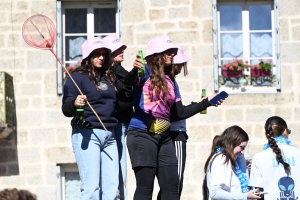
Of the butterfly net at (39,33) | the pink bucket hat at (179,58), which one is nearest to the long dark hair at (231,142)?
the pink bucket hat at (179,58)

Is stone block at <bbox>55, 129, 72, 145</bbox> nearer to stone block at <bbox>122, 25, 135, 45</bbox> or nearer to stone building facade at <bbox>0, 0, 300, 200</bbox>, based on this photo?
stone building facade at <bbox>0, 0, 300, 200</bbox>

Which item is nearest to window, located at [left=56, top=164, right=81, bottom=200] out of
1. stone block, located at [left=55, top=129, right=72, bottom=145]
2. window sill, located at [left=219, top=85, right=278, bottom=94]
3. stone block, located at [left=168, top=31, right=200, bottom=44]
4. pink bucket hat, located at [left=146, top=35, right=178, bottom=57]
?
stone block, located at [left=55, top=129, right=72, bottom=145]

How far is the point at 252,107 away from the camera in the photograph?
15.4 m

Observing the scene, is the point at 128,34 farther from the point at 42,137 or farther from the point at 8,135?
the point at 8,135

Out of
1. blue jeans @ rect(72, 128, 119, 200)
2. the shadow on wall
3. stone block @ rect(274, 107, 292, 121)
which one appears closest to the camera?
blue jeans @ rect(72, 128, 119, 200)

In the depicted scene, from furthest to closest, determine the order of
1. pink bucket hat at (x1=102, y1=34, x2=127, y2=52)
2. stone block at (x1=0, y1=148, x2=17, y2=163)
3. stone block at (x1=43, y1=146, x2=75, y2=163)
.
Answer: stone block at (x1=0, y1=148, x2=17, y2=163) → stone block at (x1=43, y1=146, x2=75, y2=163) → pink bucket hat at (x1=102, y1=34, x2=127, y2=52)

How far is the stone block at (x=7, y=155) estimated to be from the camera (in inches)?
611

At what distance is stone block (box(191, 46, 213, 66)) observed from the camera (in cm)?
1547

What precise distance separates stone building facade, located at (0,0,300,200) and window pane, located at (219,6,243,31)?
326 millimetres

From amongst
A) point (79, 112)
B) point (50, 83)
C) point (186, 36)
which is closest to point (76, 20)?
point (50, 83)

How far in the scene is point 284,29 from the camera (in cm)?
1546

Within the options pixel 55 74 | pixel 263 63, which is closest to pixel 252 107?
pixel 263 63

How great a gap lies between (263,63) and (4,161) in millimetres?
4417

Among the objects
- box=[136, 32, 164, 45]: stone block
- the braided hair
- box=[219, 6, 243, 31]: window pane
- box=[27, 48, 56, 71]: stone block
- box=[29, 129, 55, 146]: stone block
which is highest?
box=[219, 6, 243, 31]: window pane
